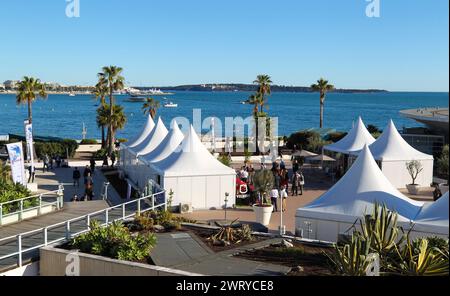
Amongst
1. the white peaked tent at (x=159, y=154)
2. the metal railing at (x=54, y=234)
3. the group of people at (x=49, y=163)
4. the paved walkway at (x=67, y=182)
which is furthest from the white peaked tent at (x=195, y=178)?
the group of people at (x=49, y=163)

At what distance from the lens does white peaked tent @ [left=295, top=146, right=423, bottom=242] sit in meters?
15.6

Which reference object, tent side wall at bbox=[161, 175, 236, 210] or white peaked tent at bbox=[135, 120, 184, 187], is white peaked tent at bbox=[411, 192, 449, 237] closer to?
tent side wall at bbox=[161, 175, 236, 210]

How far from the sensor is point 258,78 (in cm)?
5953

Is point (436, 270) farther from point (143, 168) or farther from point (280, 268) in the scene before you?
point (143, 168)

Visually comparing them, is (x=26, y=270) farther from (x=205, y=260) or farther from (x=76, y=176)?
(x=76, y=176)

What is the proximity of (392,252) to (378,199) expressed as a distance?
4.73 metres

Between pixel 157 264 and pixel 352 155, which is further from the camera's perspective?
pixel 352 155

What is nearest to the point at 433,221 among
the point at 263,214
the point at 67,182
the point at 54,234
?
the point at 263,214

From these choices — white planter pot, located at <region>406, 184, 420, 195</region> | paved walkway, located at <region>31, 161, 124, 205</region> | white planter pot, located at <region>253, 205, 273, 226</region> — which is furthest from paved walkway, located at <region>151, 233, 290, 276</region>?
white planter pot, located at <region>406, 184, 420, 195</region>

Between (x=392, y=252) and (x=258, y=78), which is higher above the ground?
(x=258, y=78)

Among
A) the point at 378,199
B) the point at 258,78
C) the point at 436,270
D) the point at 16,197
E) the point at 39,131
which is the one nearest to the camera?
the point at 436,270

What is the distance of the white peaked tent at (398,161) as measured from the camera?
1073 inches
